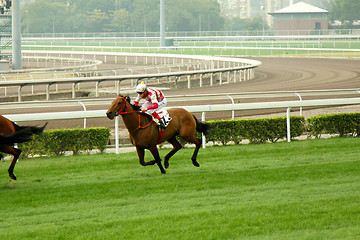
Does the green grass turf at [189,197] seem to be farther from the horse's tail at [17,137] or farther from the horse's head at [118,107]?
the horse's head at [118,107]

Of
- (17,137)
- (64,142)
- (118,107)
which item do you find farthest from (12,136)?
(64,142)

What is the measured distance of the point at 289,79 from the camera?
24.0 metres

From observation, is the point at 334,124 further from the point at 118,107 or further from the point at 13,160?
the point at 13,160

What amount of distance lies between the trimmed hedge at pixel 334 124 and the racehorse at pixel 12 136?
4.81 metres

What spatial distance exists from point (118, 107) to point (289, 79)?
59.2 ft

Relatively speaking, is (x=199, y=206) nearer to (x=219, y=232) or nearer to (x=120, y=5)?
(x=219, y=232)

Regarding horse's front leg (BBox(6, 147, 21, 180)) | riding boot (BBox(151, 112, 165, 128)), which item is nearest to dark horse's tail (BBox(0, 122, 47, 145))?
horse's front leg (BBox(6, 147, 21, 180))

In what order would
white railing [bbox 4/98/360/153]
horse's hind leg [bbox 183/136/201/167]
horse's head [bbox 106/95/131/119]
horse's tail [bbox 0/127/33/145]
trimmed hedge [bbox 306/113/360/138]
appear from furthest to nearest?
trimmed hedge [bbox 306/113/360/138], white railing [bbox 4/98/360/153], horse's hind leg [bbox 183/136/201/167], horse's head [bbox 106/95/131/119], horse's tail [bbox 0/127/33/145]

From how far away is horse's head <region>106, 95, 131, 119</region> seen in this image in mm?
6599

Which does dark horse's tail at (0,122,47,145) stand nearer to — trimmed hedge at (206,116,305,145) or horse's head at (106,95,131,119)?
horse's head at (106,95,131,119)

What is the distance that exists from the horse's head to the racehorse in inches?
34.9

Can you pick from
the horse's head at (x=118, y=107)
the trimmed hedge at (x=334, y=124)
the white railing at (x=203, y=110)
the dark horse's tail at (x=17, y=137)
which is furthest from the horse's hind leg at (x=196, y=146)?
the trimmed hedge at (x=334, y=124)

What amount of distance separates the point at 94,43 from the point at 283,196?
43704 mm

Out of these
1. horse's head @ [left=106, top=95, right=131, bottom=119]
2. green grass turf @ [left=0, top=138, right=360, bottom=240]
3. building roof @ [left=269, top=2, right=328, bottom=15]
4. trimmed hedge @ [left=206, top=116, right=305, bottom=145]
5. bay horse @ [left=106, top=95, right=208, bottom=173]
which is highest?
building roof @ [left=269, top=2, right=328, bottom=15]
